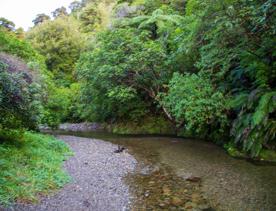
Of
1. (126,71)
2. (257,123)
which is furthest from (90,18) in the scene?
(257,123)

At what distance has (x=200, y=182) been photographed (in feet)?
28.8

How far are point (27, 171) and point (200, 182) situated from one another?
178 inches

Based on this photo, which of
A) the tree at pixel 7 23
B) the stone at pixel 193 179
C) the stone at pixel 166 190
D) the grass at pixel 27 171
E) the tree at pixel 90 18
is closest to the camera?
the grass at pixel 27 171

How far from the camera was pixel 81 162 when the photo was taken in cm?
1062

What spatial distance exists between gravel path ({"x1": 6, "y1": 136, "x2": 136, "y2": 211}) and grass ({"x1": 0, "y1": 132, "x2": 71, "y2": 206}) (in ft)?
0.94

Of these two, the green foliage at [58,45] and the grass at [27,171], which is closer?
the grass at [27,171]

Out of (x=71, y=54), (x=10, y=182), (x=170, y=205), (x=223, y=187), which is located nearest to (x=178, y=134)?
(x=223, y=187)

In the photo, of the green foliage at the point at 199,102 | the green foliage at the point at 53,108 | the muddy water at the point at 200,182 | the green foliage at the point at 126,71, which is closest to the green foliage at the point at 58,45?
the green foliage at the point at 126,71

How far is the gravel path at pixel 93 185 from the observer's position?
22.1 feet

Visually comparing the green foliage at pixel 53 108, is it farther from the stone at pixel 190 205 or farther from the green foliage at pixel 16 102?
the stone at pixel 190 205

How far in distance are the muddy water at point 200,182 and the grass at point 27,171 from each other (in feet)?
6.71

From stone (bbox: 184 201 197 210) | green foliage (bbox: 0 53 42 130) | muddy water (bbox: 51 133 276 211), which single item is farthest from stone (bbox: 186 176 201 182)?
green foliage (bbox: 0 53 42 130)

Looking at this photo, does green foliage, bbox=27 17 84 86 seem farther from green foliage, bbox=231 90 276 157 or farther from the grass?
green foliage, bbox=231 90 276 157

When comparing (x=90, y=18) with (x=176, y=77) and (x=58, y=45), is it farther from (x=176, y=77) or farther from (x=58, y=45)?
(x=176, y=77)
